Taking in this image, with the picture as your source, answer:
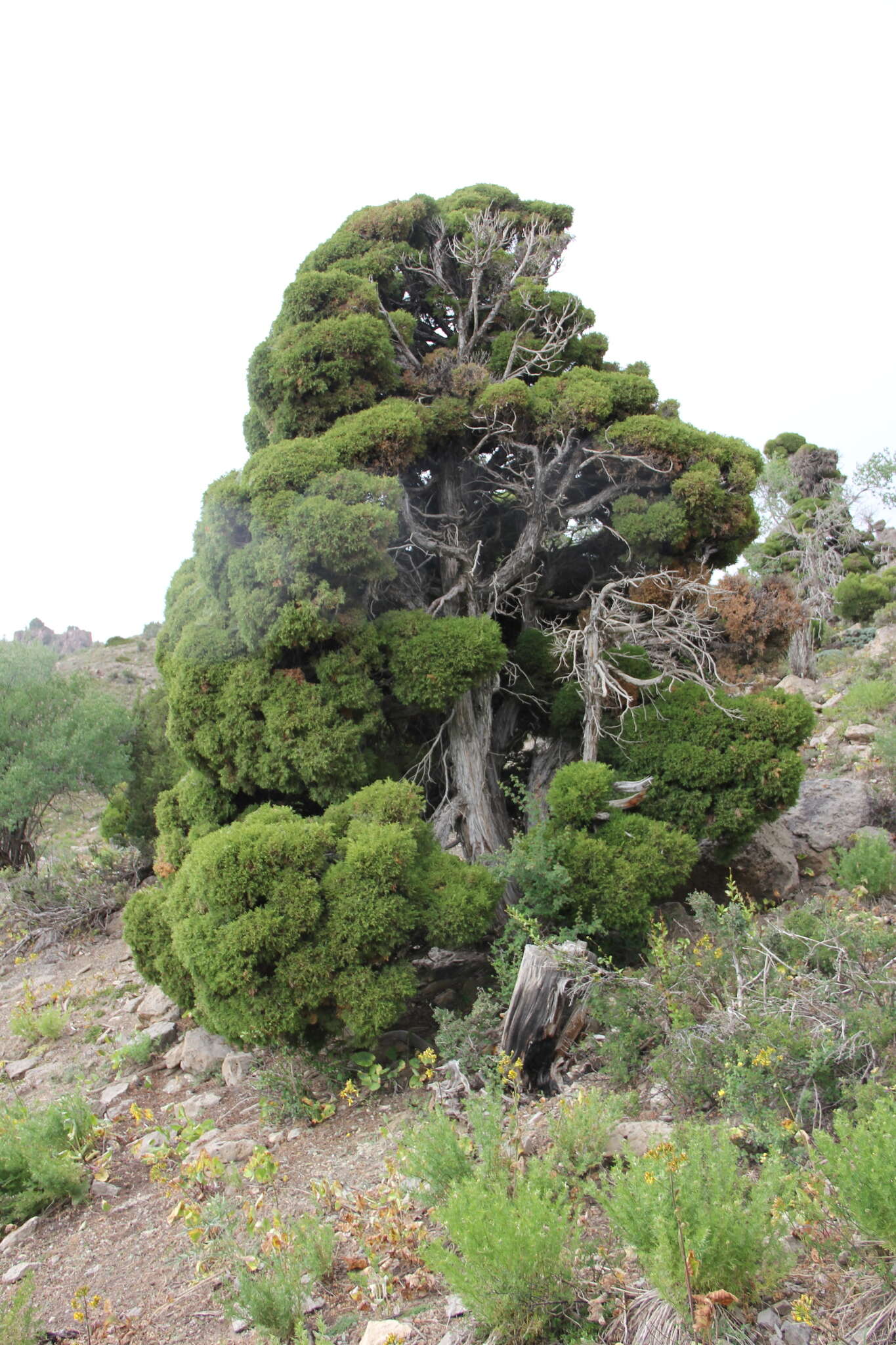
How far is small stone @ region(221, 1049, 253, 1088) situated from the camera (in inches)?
254

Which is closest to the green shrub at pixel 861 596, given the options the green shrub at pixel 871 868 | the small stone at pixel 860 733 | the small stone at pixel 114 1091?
the small stone at pixel 860 733

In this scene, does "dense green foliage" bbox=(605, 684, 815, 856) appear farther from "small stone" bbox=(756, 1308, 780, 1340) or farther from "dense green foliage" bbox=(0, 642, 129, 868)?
"dense green foliage" bbox=(0, 642, 129, 868)

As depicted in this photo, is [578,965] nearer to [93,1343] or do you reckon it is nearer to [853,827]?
[93,1343]

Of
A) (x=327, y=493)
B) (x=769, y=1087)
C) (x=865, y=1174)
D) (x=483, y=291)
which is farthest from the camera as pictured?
(x=483, y=291)

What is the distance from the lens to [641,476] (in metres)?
7.98

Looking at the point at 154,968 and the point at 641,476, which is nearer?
the point at 154,968

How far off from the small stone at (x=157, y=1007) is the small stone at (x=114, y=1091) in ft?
3.61

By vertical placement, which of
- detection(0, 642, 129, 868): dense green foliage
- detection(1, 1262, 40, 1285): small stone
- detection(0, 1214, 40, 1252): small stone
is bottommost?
detection(0, 1214, 40, 1252): small stone

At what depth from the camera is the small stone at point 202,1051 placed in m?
6.73

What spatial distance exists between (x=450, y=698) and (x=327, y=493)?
6.86 ft

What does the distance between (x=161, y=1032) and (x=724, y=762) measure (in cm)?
563

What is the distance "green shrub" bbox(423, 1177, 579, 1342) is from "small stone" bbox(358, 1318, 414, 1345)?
405 millimetres

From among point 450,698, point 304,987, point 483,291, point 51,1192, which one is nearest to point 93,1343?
point 51,1192

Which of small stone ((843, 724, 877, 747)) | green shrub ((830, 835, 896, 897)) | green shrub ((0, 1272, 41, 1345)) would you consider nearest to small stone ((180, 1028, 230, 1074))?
green shrub ((0, 1272, 41, 1345))
